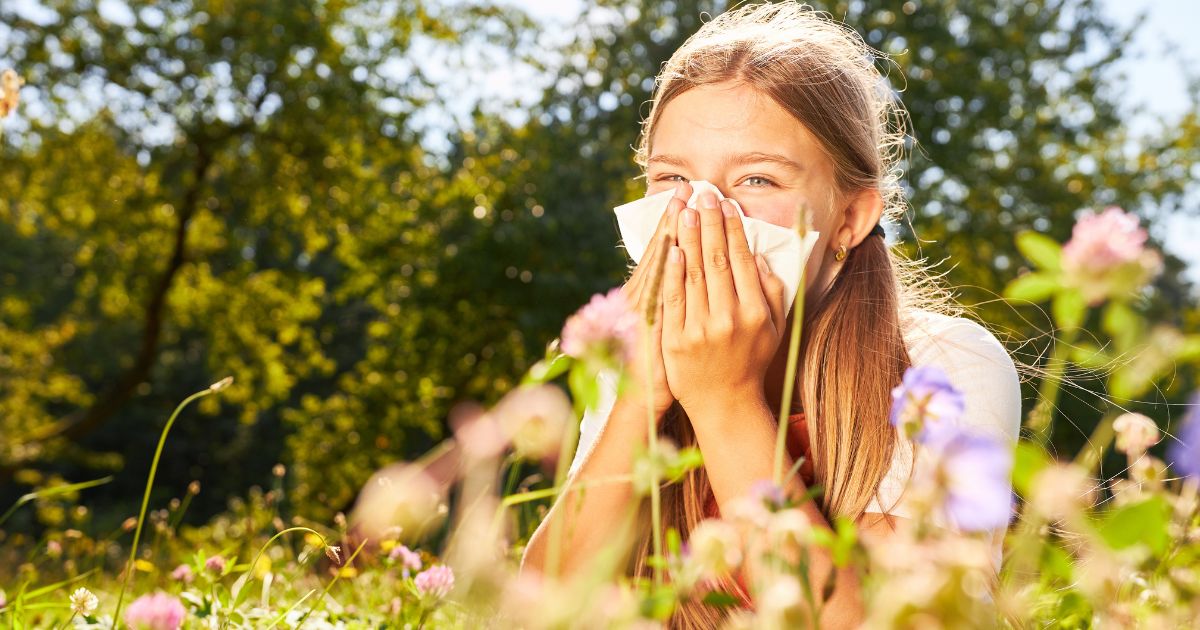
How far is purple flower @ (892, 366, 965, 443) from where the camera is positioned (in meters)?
0.69

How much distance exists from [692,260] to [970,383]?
541 mm

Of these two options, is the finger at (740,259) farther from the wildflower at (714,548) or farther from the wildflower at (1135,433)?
the wildflower at (714,548)

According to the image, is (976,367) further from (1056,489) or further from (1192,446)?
(1056,489)

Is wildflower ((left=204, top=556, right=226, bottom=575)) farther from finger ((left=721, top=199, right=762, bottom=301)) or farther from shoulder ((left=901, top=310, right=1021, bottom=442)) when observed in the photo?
shoulder ((left=901, top=310, right=1021, bottom=442))

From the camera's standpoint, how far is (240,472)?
23391 millimetres

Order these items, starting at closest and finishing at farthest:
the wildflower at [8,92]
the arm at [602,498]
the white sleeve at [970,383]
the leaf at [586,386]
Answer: the leaf at [586,386], the wildflower at [8,92], the white sleeve at [970,383], the arm at [602,498]

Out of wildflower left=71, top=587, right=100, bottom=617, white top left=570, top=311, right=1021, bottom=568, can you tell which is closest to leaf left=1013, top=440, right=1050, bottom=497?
white top left=570, top=311, right=1021, bottom=568

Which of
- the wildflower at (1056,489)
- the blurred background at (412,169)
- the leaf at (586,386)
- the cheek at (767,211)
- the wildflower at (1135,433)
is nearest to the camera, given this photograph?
the wildflower at (1056,489)

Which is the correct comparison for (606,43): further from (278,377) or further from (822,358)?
(822,358)

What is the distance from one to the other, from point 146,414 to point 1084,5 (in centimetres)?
2009

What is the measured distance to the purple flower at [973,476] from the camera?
1.71ft

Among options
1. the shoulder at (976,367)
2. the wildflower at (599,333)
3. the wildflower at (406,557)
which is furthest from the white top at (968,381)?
the wildflower at (599,333)

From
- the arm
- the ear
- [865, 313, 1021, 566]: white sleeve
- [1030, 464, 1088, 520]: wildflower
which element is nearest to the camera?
[1030, 464, 1088, 520]: wildflower

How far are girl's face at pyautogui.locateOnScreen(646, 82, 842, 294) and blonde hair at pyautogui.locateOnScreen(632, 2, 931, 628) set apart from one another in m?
0.04
